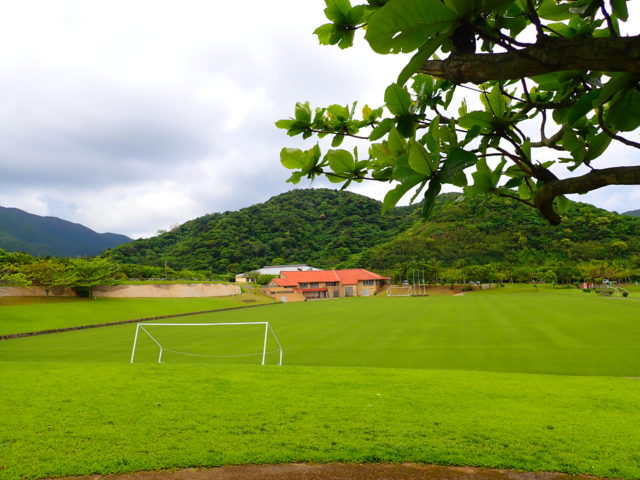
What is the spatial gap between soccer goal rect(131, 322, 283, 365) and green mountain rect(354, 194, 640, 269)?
45.4 meters

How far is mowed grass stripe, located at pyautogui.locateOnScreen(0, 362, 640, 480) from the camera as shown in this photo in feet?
13.1

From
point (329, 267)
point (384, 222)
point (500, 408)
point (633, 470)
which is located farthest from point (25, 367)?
A: point (384, 222)

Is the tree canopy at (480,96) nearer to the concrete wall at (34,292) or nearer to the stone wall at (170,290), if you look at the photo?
the concrete wall at (34,292)

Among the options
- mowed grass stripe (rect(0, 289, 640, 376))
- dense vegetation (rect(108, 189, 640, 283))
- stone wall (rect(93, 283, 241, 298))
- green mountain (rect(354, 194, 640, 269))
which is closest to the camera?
mowed grass stripe (rect(0, 289, 640, 376))

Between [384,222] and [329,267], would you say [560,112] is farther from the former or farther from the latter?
[384,222]

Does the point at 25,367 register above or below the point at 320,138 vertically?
below

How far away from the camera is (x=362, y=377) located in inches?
293

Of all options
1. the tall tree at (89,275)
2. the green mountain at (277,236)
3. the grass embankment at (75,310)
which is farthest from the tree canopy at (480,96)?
the green mountain at (277,236)

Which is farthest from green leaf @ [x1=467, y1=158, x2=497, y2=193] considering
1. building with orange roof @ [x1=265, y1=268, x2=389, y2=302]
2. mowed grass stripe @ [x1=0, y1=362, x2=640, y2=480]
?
building with orange roof @ [x1=265, y1=268, x2=389, y2=302]

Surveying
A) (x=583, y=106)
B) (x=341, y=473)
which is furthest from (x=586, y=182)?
(x=341, y=473)

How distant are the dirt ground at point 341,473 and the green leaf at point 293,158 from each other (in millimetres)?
3518

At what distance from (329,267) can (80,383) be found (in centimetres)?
7776

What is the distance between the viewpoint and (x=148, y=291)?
4072 centimetres

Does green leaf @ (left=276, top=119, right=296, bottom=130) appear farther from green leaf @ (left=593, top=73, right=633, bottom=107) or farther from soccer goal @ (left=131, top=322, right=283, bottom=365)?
soccer goal @ (left=131, top=322, right=283, bottom=365)
